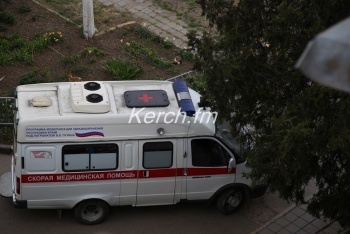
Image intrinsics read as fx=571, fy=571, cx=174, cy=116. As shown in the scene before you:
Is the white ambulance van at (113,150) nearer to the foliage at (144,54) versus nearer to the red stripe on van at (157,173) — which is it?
the red stripe on van at (157,173)

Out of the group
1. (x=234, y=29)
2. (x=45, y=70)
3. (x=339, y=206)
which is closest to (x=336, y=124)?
(x=339, y=206)

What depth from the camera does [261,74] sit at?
7.01 metres

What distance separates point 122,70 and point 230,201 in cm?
461

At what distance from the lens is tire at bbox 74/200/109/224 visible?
9016 millimetres

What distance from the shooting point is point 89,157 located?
28.3 feet

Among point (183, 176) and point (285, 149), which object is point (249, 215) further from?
point (285, 149)

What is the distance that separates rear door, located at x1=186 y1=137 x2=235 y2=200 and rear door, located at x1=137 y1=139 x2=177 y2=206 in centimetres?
28

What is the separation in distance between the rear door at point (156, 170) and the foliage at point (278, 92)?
1.63m

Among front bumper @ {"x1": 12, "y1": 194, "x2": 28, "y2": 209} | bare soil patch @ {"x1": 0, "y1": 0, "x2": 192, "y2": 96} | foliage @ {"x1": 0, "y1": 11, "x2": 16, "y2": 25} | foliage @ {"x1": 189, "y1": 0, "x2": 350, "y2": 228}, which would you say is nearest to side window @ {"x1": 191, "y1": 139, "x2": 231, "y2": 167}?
foliage @ {"x1": 189, "y1": 0, "x2": 350, "y2": 228}

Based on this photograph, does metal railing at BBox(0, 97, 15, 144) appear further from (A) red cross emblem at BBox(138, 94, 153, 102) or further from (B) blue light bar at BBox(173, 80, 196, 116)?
(B) blue light bar at BBox(173, 80, 196, 116)

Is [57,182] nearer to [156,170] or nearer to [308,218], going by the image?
[156,170]

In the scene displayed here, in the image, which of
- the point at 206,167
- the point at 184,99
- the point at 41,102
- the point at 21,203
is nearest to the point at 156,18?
A: the point at 184,99

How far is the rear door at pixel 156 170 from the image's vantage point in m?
8.80
